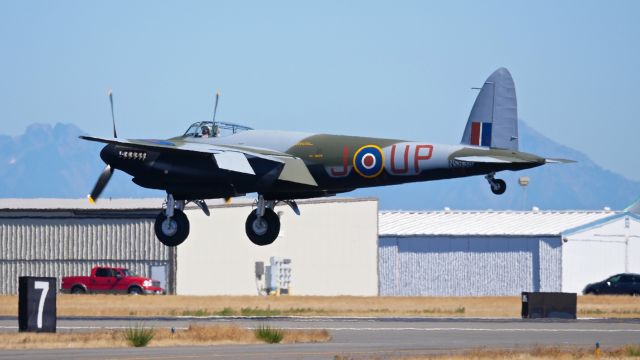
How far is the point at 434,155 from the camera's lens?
151 feet

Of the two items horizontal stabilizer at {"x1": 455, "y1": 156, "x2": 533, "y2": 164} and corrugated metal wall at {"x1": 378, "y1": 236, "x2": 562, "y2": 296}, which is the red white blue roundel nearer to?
horizontal stabilizer at {"x1": 455, "y1": 156, "x2": 533, "y2": 164}

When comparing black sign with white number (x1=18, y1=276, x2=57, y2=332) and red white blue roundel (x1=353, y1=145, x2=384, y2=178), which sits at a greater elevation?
red white blue roundel (x1=353, y1=145, x2=384, y2=178)

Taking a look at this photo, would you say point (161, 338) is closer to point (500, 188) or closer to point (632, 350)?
point (500, 188)

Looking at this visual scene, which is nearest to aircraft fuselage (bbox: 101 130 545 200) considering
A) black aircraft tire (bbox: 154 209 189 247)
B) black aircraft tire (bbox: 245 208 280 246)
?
black aircraft tire (bbox: 245 208 280 246)

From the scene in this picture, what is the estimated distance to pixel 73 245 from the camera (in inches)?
3760

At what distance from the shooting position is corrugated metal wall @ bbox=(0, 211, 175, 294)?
94.5m

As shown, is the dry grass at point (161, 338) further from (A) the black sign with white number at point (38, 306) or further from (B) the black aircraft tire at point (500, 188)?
(B) the black aircraft tire at point (500, 188)

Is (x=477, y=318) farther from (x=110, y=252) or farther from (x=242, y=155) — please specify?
(x=110, y=252)

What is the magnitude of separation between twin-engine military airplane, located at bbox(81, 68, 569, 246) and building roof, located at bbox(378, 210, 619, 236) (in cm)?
6616

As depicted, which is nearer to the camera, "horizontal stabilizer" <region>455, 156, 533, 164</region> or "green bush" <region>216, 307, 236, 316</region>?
"horizontal stabilizer" <region>455, 156, 533, 164</region>

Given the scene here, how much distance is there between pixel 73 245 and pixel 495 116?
54781mm

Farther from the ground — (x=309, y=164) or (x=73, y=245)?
(x=309, y=164)

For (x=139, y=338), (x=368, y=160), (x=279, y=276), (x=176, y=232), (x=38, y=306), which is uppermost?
(x=368, y=160)

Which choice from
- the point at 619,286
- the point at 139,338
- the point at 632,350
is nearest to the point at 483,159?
the point at 632,350
